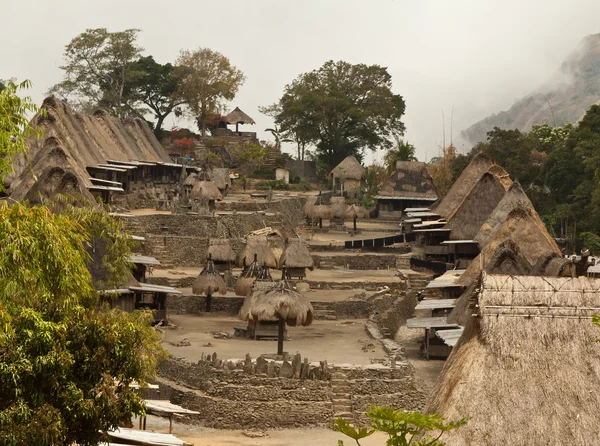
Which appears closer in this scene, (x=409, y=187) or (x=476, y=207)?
(x=476, y=207)

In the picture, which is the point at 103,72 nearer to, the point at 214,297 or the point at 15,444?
the point at 214,297

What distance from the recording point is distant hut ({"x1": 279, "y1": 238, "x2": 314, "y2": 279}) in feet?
160

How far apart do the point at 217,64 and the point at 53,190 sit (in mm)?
40553

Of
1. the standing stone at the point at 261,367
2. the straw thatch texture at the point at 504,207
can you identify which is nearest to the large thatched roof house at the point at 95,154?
the standing stone at the point at 261,367

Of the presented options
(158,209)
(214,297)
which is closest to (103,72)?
(158,209)

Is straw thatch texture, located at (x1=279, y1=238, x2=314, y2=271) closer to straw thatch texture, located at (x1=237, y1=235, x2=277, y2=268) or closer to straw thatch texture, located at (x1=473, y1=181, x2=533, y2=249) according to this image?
straw thatch texture, located at (x1=237, y1=235, x2=277, y2=268)

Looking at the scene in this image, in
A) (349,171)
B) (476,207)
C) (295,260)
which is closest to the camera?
(295,260)

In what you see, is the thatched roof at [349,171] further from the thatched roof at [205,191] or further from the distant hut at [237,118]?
the thatched roof at [205,191]

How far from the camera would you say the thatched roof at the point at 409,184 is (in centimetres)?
6775

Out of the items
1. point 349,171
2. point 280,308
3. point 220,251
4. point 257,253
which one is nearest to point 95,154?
point 220,251

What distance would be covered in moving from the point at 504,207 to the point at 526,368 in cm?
2447

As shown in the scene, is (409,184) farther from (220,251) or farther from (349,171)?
(220,251)

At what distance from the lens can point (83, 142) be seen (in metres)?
57.3

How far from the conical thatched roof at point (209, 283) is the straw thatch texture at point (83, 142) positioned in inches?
199
